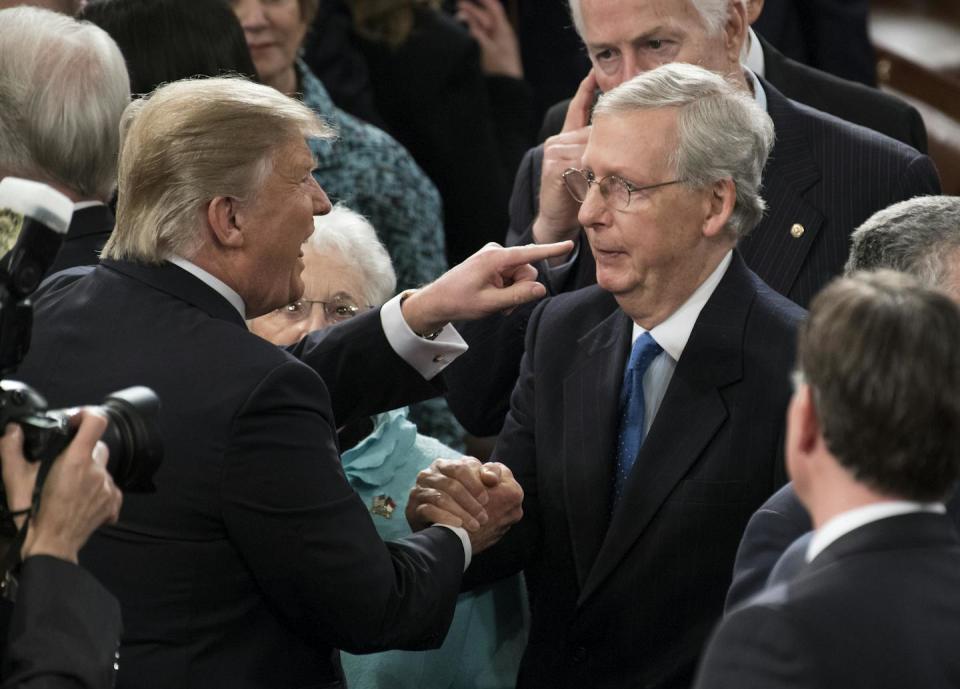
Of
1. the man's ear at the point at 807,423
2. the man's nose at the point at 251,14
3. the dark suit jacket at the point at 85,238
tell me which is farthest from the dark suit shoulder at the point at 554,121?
the man's ear at the point at 807,423

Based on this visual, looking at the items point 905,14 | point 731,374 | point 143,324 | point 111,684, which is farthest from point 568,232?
point 905,14

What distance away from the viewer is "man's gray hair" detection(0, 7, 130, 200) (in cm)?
329

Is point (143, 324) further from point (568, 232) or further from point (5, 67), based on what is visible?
point (568, 232)

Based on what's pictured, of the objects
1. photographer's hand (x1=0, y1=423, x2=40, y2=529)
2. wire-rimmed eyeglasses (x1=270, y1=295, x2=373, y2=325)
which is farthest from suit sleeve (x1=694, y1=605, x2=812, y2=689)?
wire-rimmed eyeglasses (x1=270, y1=295, x2=373, y2=325)

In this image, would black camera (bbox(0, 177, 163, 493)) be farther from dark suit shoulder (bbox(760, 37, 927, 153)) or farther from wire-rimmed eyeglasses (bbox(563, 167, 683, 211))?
dark suit shoulder (bbox(760, 37, 927, 153))

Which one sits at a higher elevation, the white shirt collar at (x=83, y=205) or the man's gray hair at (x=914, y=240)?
the man's gray hair at (x=914, y=240)

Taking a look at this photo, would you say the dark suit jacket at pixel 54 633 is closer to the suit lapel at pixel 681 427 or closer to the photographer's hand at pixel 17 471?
the photographer's hand at pixel 17 471

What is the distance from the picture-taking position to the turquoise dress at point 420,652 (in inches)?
124

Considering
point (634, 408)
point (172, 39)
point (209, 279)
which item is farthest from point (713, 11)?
point (209, 279)

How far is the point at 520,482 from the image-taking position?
3084 millimetres

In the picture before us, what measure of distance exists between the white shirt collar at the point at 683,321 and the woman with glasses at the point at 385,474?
61 centimetres

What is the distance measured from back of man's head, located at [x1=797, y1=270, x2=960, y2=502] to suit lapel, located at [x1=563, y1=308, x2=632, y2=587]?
3.66 ft

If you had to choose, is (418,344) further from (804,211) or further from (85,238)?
(804,211)

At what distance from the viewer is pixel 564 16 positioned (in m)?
5.48
